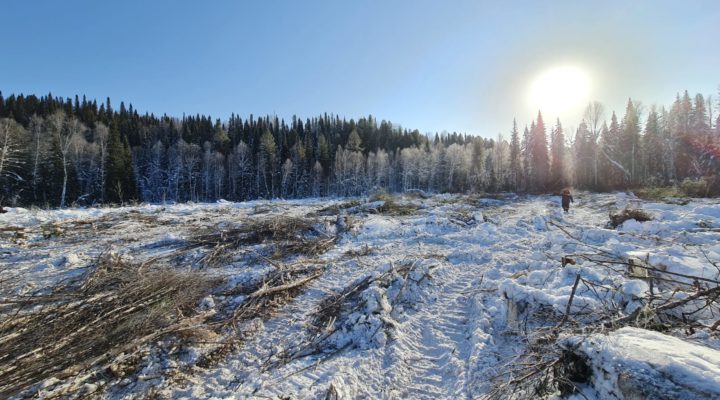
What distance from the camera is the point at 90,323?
420cm

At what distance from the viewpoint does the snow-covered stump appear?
5.94 ft

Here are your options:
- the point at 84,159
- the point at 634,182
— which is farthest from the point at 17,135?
the point at 634,182

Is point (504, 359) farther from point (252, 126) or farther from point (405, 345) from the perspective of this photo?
point (252, 126)

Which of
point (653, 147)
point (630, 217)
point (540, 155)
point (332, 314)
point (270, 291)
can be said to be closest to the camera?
point (332, 314)

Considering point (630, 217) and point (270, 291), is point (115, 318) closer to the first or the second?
point (270, 291)

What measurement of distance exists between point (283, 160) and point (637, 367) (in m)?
69.2

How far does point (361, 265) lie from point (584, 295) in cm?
473

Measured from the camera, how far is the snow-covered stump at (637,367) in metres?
→ 1.81

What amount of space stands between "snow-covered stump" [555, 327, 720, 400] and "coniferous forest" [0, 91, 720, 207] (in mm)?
30265

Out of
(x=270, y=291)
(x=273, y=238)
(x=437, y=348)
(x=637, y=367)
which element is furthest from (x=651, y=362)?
(x=273, y=238)

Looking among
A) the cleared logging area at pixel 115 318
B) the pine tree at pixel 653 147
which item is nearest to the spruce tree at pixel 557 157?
the pine tree at pixel 653 147

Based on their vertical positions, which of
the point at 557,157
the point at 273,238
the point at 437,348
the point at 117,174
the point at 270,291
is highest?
the point at 557,157

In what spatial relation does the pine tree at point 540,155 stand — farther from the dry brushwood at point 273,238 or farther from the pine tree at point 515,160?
the dry brushwood at point 273,238

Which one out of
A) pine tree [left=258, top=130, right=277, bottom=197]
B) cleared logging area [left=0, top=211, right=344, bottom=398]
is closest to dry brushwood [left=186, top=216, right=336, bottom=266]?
cleared logging area [left=0, top=211, right=344, bottom=398]
